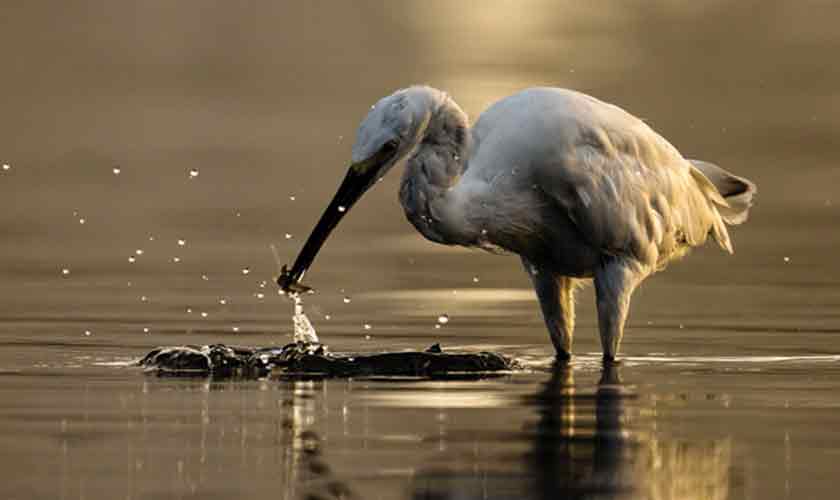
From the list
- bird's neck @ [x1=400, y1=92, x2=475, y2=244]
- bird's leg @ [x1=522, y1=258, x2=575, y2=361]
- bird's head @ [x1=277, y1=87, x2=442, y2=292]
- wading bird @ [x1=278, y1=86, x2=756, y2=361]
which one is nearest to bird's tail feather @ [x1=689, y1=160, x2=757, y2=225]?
wading bird @ [x1=278, y1=86, x2=756, y2=361]

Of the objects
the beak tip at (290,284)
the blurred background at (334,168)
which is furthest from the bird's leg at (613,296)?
the beak tip at (290,284)

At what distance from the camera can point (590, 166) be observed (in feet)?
53.2

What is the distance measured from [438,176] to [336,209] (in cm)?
75

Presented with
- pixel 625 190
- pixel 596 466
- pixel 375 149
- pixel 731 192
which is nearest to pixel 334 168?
pixel 731 192

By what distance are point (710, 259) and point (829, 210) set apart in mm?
3763

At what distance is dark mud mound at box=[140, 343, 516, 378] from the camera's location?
14.8m

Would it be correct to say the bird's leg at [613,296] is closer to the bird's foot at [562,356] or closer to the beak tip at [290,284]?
the bird's foot at [562,356]

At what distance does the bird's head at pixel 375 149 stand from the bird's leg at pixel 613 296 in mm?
1637

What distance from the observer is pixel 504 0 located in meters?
53.6

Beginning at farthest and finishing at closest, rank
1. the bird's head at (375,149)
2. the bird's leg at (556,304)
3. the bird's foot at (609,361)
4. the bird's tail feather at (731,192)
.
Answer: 1. the bird's tail feather at (731,192)
2. the bird's leg at (556,304)
3. the bird's foot at (609,361)
4. the bird's head at (375,149)

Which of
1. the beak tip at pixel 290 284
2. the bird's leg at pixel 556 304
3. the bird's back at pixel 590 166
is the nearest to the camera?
the beak tip at pixel 290 284

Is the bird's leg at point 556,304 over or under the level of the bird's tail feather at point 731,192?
under

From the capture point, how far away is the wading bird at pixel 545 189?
597 inches

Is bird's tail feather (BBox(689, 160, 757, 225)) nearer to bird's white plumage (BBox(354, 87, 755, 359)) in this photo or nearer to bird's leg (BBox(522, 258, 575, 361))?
bird's white plumage (BBox(354, 87, 755, 359))
